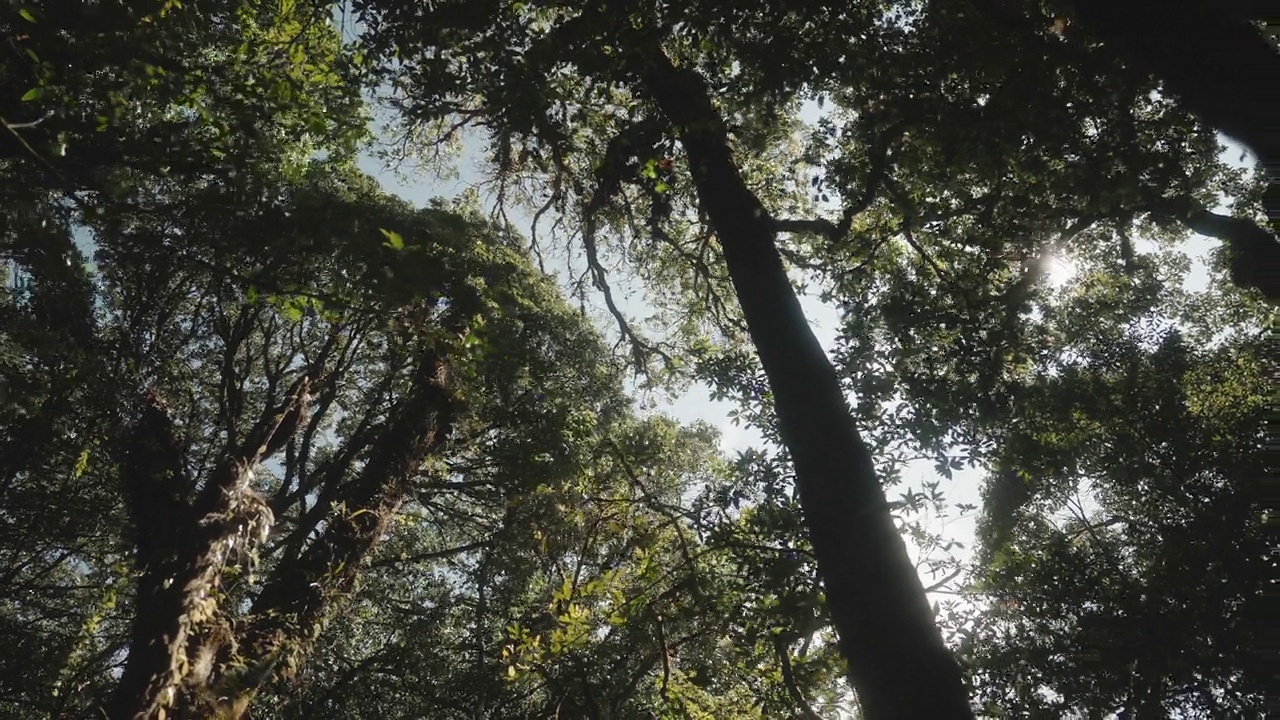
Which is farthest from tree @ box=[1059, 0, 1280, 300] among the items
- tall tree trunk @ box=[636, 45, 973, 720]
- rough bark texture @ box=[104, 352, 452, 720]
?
Result: rough bark texture @ box=[104, 352, 452, 720]

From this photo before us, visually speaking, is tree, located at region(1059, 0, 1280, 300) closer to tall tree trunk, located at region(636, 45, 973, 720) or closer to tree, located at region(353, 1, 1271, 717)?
tree, located at region(353, 1, 1271, 717)

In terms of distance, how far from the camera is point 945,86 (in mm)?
5398

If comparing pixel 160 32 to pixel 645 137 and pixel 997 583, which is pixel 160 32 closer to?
pixel 645 137

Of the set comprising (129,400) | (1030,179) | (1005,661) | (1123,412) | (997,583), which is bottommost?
(997,583)

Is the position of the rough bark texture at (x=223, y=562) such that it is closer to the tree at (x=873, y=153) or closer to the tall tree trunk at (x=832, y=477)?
the tree at (x=873, y=153)

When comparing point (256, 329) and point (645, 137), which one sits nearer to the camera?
point (645, 137)

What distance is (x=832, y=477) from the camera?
151 inches

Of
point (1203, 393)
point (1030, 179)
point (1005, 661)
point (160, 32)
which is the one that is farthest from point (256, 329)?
point (1203, 393)

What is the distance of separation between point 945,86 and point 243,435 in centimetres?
1085

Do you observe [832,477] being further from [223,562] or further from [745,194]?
[223,562]

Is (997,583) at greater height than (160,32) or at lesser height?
lesser

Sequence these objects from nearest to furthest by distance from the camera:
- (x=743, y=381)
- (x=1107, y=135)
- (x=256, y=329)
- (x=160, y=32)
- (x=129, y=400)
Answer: (x=160, y=32), (x=1107, y=135), (x=743, y=381), (x=129, y=400), (x=256, y=329)

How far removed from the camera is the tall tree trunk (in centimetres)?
309

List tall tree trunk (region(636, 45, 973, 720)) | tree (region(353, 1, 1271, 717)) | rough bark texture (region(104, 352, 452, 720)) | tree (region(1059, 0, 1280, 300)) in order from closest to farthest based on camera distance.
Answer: tall tree trunk (region(636, 45, 973, 720)) → tree (region(1059, 0, 1280, 300)) → tree (region(353, 1, 1271, 717)) → rough bark texture (region(104, 352, 452, 720))
